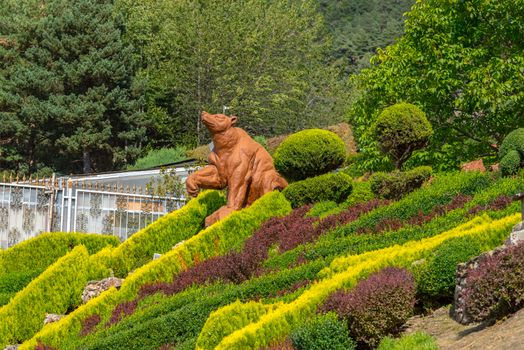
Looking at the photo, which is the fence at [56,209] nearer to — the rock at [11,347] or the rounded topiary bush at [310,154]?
the rounded topiary bush at [310,154]

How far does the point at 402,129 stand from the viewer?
20625mm

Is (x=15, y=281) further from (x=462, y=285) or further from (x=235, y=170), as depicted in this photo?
(x=462, y=285)

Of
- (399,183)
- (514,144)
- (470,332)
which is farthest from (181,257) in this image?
(470,332)

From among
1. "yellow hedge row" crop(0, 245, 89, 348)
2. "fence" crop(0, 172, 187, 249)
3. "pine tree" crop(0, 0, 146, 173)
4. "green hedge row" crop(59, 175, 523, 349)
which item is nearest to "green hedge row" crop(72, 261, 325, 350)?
"green hedge row" crop(59, 175, 523, 349)

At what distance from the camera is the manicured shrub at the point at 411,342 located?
1063 cm

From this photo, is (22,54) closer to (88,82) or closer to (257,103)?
(88,82)

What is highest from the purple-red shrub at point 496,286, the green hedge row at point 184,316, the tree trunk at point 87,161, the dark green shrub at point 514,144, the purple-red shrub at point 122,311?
the dark green shrub at point 514,144

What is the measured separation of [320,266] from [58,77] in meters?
33.5

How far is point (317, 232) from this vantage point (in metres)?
18.8

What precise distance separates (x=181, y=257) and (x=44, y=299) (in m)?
2.60

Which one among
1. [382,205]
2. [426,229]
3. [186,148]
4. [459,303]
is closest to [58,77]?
[186,148]

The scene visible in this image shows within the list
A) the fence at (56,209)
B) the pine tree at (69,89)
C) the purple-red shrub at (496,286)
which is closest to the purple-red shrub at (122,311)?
the purple-red shrub at (496,286)

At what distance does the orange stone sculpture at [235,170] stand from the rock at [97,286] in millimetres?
2451

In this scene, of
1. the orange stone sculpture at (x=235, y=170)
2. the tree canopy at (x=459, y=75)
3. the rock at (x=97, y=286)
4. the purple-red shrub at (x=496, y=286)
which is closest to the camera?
the purple-red shrub at (x=496, y=286)
